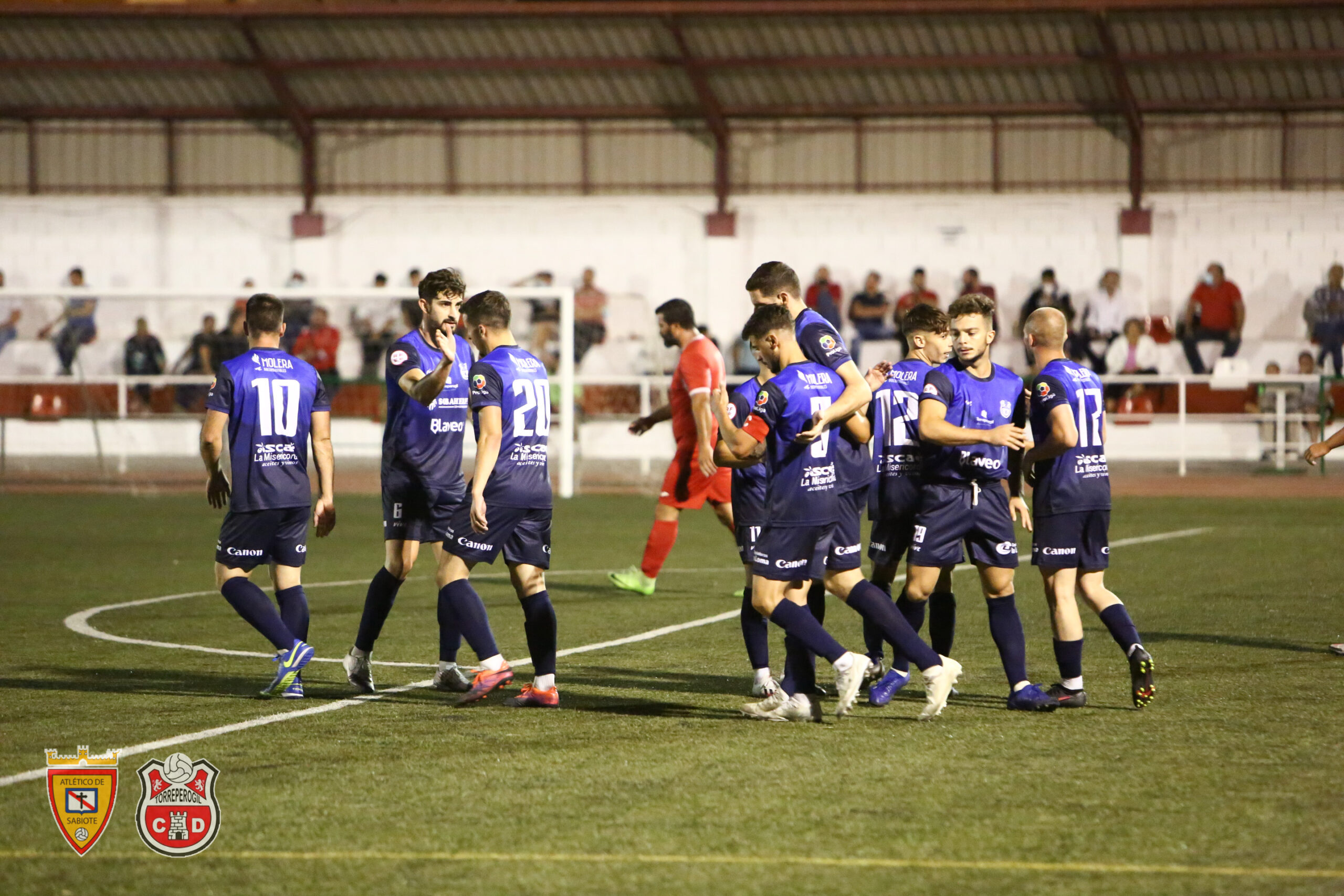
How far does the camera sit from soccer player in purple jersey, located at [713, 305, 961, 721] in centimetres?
653

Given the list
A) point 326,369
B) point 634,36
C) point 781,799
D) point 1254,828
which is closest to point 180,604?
point 781,799

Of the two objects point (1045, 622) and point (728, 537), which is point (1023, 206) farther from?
point (1045, 622)

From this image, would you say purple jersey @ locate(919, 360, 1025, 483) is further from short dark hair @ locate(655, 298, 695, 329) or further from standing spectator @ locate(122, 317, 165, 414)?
standing spectator @ locate(122, 317, 165, 414)

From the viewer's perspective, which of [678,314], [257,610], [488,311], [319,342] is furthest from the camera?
[319,342]

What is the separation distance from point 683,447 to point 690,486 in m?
0.39

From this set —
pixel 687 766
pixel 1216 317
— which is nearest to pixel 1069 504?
pixel 687 766

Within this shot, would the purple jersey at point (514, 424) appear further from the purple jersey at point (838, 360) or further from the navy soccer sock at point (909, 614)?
the navy soccer sock at point (909, 614)

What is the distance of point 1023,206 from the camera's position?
93.0 feet

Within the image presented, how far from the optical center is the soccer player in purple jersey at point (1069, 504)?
6.89 metres

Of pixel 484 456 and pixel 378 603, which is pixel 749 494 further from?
pixel 378 603

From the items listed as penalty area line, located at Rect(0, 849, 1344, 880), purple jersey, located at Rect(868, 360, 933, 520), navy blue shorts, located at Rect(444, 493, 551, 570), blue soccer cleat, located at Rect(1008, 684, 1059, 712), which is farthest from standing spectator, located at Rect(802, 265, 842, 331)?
penalty area line, located at Rect(0, 849, 1344, 880)

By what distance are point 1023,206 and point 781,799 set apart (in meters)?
24.4

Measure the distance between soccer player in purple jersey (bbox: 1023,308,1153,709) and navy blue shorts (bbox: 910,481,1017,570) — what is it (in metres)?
0.14

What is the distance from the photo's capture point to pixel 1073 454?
6.98 metres
